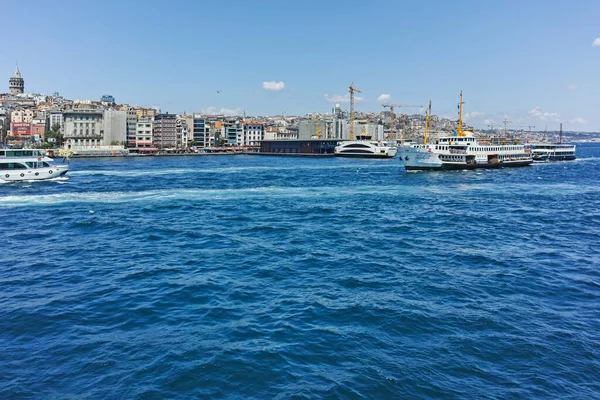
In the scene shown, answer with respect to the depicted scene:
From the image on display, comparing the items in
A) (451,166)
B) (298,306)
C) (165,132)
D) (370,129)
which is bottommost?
(298,306)

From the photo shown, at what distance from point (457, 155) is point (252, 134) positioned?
84.9m

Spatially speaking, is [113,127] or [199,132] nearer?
[113,127]

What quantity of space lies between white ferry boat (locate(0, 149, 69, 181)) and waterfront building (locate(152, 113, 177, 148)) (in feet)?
244

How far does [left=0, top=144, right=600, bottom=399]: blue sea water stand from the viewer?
27.0 feet

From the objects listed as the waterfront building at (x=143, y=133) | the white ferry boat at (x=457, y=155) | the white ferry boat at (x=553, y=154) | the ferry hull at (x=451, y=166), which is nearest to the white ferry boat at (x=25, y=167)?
the white ferry boat at (x=457, y=155)

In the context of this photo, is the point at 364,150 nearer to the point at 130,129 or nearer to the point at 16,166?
the point at 130,129

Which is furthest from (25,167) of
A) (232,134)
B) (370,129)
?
(370,129)

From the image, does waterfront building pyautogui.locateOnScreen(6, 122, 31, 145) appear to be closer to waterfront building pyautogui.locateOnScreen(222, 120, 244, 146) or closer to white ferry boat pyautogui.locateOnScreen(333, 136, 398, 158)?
waterfront building pyautogui.locateOnScreen(222, 120, 244, 146)

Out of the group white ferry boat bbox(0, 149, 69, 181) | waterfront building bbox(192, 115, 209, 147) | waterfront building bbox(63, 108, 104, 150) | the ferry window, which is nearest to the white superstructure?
white ferry boat bbox(0, 149, 69, 181)

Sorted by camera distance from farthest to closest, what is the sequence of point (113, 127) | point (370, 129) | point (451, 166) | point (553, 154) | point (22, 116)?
point (370, 129), point (22, 116), point (113, 127), point (553, 154), point (451, 166)

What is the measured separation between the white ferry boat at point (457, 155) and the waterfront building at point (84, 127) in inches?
2947

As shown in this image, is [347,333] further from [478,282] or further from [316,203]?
[316,203]

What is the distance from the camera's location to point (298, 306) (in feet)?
38.0

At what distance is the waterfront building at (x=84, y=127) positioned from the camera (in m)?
109
